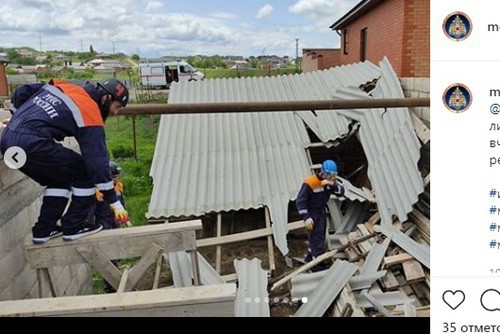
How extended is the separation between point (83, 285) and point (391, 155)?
3.20 m

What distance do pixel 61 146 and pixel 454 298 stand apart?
5.00 ft

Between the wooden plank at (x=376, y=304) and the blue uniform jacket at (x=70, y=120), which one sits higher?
the blue uniform jacket at (x=70, y=120)

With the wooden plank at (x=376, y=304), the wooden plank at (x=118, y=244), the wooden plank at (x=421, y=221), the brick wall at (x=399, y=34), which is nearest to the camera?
the wooden plank at (x=118, y=244)

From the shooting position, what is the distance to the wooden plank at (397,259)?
11.0ft

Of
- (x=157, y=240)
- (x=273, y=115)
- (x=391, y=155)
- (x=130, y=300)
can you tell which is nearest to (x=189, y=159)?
(x=273, y=115)

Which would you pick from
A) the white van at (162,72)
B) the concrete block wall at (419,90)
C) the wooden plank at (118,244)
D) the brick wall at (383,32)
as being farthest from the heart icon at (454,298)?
the brick wall at (383,32)

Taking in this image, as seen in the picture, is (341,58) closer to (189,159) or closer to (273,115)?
(273,115)

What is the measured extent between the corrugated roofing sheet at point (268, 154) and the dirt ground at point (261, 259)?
216 mm

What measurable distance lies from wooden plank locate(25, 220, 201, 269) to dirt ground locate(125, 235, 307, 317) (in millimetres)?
1687

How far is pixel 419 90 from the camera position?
15.0 ft

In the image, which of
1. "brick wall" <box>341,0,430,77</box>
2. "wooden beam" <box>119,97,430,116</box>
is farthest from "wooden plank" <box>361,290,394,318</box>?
"brick wall" <box>341,0,430,77</box>

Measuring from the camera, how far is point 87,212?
5.79 feet

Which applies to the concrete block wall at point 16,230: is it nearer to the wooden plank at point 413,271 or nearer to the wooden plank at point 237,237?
the wooden plank at point 237,237

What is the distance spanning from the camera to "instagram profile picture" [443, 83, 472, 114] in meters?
1.03
